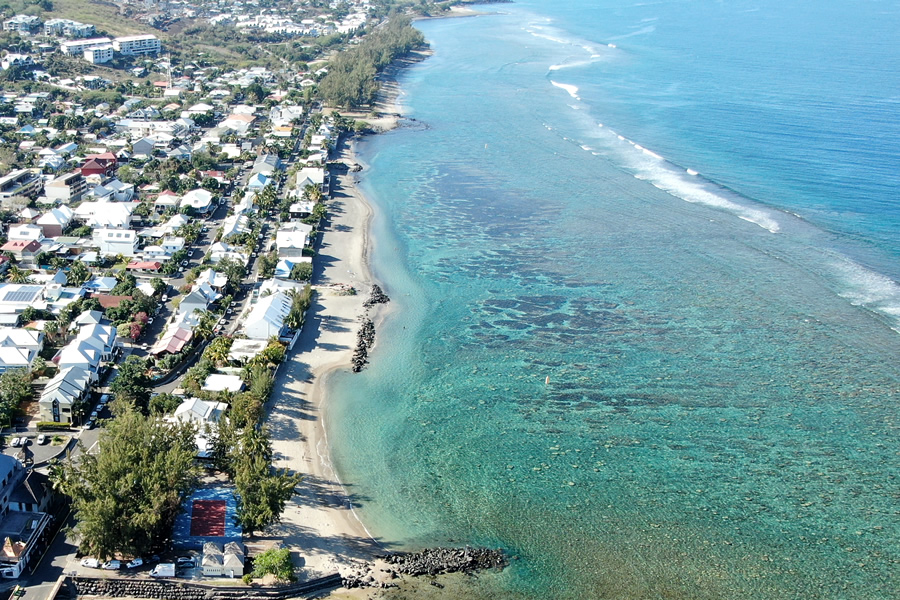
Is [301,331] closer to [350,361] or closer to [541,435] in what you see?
[350,361]

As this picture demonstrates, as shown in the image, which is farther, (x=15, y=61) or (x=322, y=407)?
(x=15, y=61)

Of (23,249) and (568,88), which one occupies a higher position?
(568,88)

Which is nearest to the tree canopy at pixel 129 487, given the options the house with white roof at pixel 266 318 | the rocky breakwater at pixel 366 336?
the house with white roof at pixel 266 318

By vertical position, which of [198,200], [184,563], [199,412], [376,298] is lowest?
[184,563]

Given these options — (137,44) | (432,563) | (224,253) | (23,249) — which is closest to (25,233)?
(23,249)

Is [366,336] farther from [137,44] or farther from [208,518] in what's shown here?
[137,44]

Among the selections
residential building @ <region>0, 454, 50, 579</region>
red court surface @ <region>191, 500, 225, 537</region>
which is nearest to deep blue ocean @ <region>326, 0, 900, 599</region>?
red court surface @ <region>191, 500, 225, 537</region>

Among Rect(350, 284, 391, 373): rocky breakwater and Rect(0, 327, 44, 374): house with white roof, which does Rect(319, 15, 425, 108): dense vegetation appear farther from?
Rect(0, 327, 44, 374): house with white roof

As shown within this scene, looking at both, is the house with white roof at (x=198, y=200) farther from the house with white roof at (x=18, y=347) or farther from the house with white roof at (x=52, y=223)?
the house with white roof at (x=18, y=347)
